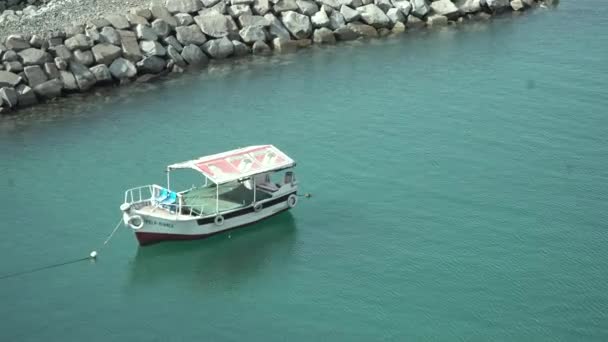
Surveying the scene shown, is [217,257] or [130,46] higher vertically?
[130,46]

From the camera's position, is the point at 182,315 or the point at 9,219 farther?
the point at 9,219

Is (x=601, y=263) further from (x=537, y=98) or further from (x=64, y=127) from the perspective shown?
(x=64, y=127)

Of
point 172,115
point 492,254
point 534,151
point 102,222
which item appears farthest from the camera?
point 172,115

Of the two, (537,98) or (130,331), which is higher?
(537,98)

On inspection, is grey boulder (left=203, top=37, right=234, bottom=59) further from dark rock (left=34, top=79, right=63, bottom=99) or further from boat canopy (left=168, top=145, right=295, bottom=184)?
boat canopy (left=168, top=145, right=295, bottom=184)

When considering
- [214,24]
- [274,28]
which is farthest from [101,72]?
[274,28]

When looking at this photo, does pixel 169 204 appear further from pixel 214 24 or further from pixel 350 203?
pixel 214 24

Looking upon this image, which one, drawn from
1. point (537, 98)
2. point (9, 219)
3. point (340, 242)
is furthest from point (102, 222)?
point (537, 98)

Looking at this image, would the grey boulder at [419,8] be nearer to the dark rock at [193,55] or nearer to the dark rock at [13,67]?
the dark rock at [193,55]
